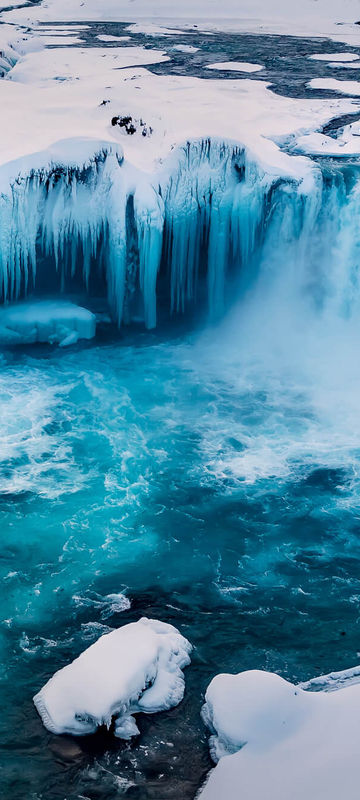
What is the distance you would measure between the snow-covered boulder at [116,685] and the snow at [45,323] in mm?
7206

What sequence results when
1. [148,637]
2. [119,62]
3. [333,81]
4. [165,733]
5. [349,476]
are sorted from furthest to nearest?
[119,62]
[333,81]
[349,476]
[148,637]
[165,733]

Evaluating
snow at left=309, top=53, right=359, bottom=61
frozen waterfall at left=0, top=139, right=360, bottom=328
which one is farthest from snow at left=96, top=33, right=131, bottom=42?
frozen waterfall at left=0, top=139, right=360, bottom=328

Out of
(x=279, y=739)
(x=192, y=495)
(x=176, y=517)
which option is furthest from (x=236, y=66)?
(x=279, y=739)

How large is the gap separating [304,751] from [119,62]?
19.0 m

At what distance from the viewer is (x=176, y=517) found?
9695 millimetres

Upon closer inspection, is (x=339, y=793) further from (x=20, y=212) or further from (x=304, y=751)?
(x=20, y=212)

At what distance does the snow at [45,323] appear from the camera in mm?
13547

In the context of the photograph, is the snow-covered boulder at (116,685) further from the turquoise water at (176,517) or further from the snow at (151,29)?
the snow at (151,29)

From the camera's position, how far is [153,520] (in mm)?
9633

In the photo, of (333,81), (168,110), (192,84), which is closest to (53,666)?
(168,110)

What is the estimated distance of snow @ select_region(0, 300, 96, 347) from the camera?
13.5 m

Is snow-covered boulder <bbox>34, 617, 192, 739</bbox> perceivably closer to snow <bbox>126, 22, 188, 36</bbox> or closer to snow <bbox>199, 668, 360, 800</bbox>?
snow <bbox>199, 668, 360, 800</bbox>

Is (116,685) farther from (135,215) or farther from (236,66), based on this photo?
(236,66)

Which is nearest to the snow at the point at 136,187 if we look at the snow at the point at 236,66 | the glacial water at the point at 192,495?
the glacial water at the point at 192,495
